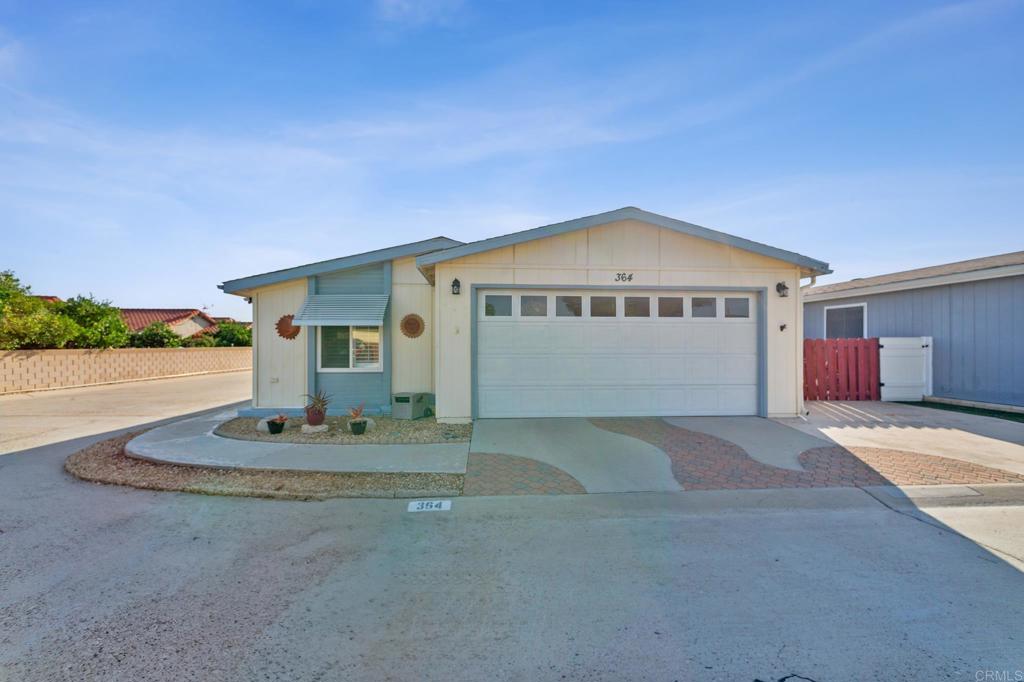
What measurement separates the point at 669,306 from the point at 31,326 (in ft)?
67.0

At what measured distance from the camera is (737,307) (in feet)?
31.0

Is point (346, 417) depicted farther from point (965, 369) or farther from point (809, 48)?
point (965, 369)

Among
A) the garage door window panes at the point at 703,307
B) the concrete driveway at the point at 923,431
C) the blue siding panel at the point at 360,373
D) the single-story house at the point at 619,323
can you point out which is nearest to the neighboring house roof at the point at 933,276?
the concrete driveway at the point at 923,431

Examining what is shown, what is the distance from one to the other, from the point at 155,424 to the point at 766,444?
11.7 meters

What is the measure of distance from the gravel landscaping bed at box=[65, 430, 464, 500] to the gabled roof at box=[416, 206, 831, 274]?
14.1ft

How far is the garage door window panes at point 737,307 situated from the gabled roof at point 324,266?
645 cm

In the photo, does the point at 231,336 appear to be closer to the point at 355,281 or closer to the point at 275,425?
the point at 355,281

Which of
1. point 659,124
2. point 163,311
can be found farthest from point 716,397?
point 163,311

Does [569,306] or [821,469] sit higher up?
[569,306]

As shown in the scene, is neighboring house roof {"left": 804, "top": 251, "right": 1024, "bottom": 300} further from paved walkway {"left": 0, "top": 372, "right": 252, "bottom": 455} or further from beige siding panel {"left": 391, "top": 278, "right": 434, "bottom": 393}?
paved walkway {"left": 0, "top": 372, "right": 252, "bottom": 455}

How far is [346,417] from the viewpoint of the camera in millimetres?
10047

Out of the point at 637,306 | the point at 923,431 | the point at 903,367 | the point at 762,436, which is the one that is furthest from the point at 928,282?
the point at 637,306

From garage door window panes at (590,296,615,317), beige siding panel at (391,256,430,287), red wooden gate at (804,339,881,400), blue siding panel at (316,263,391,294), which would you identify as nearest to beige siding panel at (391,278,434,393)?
beige siding panel at (391,256,430,287)

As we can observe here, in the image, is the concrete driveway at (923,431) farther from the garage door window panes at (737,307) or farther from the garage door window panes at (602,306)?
the garage door window panes at (602,306)
